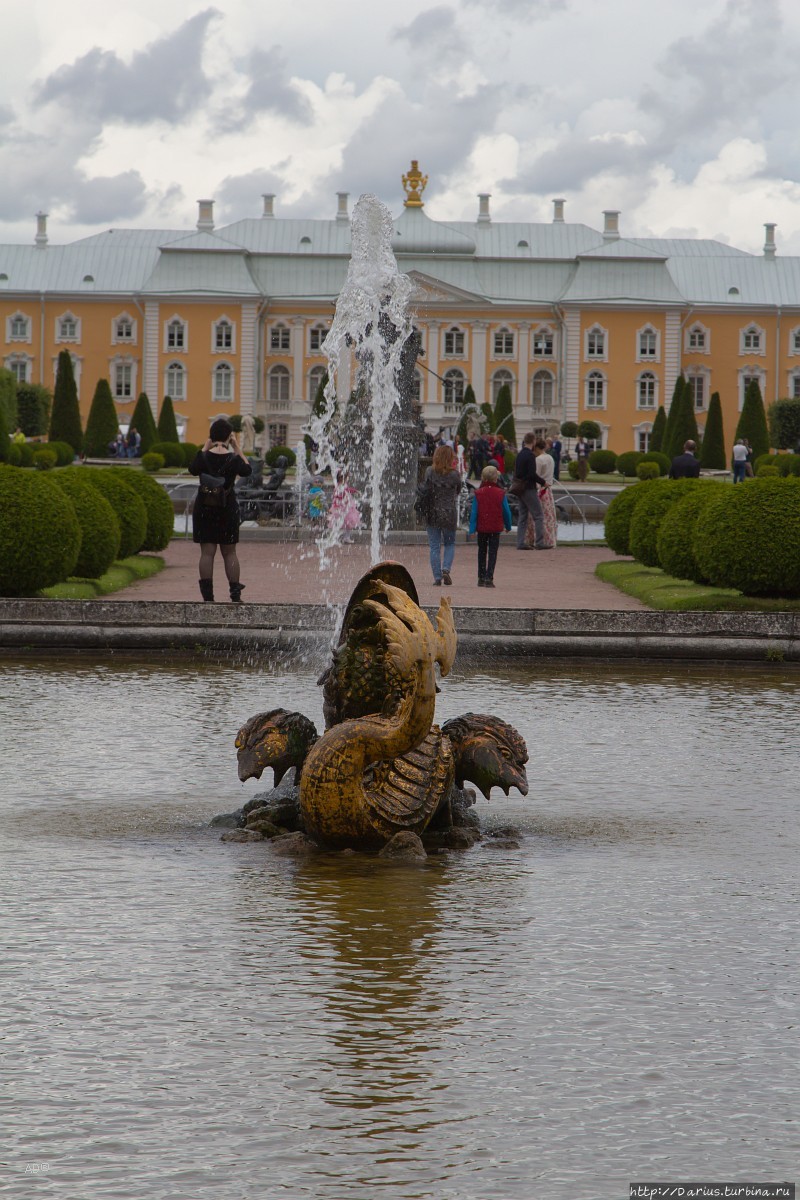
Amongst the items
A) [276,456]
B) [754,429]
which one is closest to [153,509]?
[276,456]

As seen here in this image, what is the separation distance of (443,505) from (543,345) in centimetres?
6411

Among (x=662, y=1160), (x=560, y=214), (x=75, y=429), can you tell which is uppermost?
(x=560, y=214)

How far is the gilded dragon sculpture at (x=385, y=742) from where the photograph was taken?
16.4ft

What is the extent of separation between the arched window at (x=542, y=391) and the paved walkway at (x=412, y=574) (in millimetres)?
56349

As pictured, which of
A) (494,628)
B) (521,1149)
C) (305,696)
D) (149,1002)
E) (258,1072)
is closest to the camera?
(521,1149)

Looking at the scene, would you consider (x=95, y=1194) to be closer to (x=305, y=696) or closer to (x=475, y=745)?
(x=475, y=745)

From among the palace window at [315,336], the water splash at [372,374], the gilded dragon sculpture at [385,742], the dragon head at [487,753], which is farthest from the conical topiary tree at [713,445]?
the gilded dragon sculpture at [385,742]

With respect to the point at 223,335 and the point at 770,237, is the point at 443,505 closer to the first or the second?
the point at 223,335

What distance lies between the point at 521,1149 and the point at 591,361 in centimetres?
7451

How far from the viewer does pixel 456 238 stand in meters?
78.2

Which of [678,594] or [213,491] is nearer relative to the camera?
[213,491]

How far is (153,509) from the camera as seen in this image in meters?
17.3

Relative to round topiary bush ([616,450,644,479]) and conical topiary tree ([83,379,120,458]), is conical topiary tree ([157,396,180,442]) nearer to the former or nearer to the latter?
conical topiary tree ([83,379,120,458])

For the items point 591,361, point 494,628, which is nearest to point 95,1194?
point 494,628
